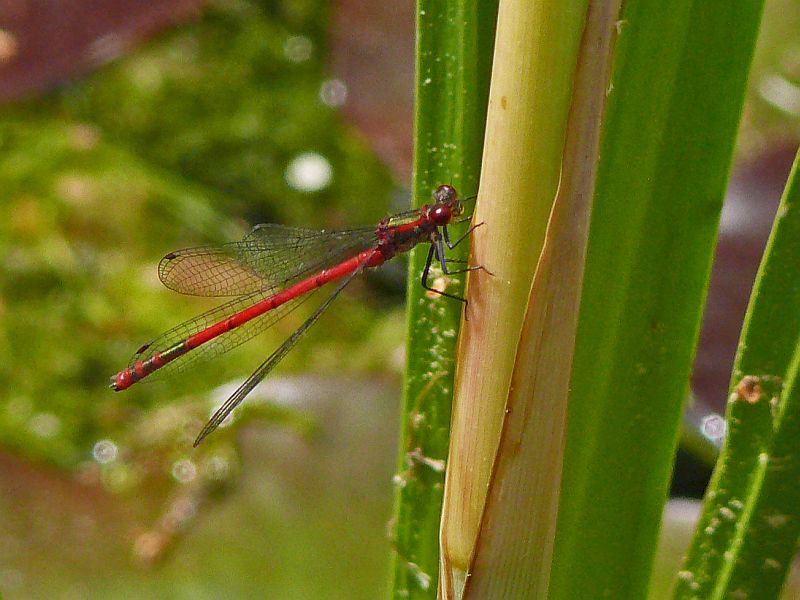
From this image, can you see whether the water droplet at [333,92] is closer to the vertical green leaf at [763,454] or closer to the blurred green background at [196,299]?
the blurred green background at [196,299]

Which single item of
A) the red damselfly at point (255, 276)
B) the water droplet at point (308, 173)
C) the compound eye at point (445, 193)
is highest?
the water droplet at point (308, 173)

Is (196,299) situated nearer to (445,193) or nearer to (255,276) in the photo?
(255,276)

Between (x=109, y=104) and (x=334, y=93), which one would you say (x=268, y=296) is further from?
(x=109, y=104)

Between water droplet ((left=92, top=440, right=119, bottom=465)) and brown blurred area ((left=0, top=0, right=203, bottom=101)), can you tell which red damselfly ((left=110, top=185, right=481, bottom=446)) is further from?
brown blurred area ((left=0, top=0, right=203, bottom=101))

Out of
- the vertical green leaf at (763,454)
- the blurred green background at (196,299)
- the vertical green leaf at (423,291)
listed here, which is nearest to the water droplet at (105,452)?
the blurred green background at (196,299)

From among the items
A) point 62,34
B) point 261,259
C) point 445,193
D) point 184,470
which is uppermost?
point 62,34

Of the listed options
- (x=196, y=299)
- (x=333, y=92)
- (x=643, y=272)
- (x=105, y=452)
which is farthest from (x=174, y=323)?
(x=643, y=272)

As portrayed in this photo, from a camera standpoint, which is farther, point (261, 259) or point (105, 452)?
point (105, 452)

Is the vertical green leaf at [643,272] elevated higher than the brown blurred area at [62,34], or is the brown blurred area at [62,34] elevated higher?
the brown blurred area at [62,34]
